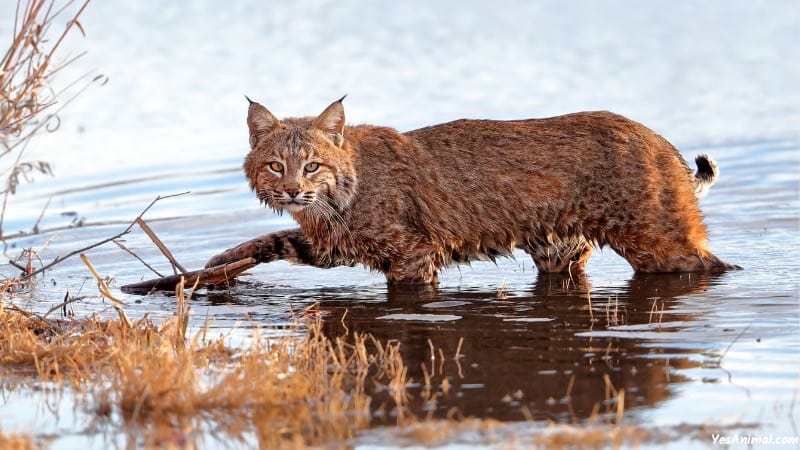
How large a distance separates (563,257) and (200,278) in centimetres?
272

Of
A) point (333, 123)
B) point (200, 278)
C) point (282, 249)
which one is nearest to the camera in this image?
point (200, 278)

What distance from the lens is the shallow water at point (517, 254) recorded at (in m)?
6.41

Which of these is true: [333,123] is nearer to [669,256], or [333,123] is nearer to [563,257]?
[563,257]

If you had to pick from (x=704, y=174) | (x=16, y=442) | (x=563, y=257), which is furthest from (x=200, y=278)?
(x=16, y=442)

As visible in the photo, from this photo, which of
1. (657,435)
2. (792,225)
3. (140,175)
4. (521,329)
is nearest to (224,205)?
(140,175)

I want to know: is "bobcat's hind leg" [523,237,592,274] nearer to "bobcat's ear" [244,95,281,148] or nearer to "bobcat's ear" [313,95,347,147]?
"bobcat's ear" [313,95,347,147]

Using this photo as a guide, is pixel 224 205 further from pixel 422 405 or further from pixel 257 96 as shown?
pixel 422 405

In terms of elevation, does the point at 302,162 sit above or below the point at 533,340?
above

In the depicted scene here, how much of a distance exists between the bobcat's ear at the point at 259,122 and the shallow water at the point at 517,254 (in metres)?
1.12

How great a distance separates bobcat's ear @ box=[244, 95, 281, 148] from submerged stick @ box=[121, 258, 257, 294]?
87 centimetres

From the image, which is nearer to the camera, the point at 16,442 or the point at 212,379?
the point at 16,442

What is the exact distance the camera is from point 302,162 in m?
9.16

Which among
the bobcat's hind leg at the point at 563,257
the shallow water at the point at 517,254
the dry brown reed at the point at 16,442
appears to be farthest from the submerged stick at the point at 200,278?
the dry brown reed at the point at 16,442

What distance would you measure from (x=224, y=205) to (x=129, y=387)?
799 cm
